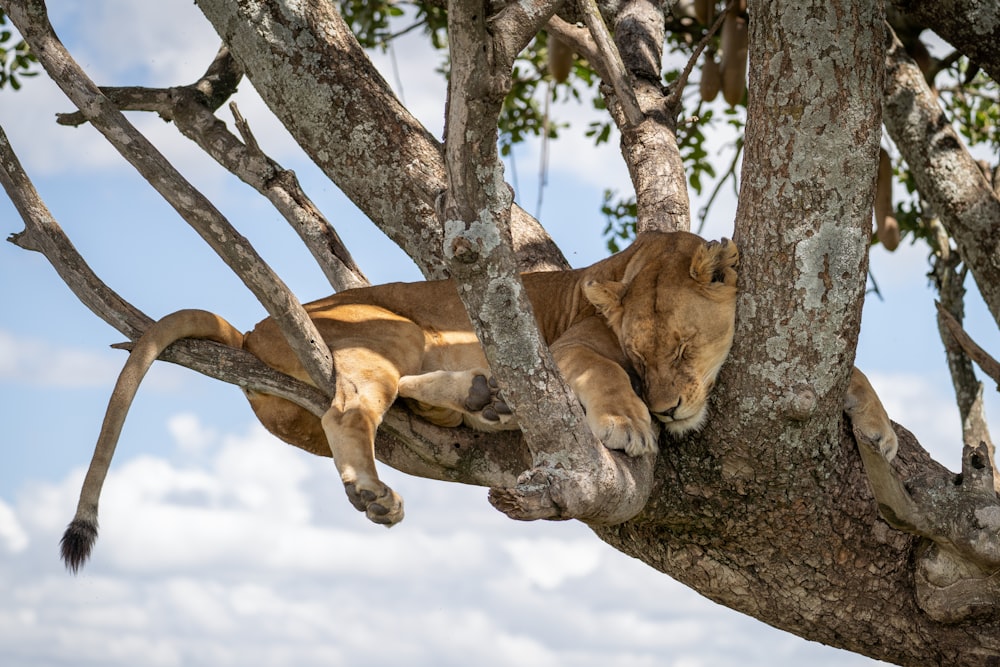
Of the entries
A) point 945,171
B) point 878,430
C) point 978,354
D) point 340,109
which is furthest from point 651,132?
point 878,430

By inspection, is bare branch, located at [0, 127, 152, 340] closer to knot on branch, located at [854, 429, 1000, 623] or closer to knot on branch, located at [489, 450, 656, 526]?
knot on branch, located at [489, 450, 656, 526]

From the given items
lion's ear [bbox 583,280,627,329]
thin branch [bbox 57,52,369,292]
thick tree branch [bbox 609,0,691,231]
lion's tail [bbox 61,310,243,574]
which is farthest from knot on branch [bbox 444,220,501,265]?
thin branch [bbox 57,52,369,292]

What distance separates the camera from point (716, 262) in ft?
14.3

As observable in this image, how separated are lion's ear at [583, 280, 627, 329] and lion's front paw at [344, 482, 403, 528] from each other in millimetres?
1096

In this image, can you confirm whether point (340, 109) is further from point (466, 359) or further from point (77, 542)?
point (77, 542)

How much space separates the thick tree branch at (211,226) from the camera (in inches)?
161

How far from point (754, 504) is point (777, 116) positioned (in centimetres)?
148

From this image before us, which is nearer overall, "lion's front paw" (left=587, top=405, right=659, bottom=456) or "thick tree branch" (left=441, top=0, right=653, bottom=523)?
"thick tree branch" (left=441, top=0, right=653, bottom=523)

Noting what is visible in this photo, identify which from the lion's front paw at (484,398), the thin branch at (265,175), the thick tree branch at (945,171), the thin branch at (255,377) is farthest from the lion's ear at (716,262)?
the thick tree branch at (945,171)

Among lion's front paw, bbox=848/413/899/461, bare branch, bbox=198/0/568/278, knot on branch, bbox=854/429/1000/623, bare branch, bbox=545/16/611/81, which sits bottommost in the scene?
knot on branch, bbox=854/429/1000/623

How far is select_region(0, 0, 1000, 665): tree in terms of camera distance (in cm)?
364

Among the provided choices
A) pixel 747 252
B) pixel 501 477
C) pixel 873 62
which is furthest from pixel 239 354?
pixel 873 62

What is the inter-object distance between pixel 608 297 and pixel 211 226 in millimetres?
1528

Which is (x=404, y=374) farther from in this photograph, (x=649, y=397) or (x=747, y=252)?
(x=747, y=252)
